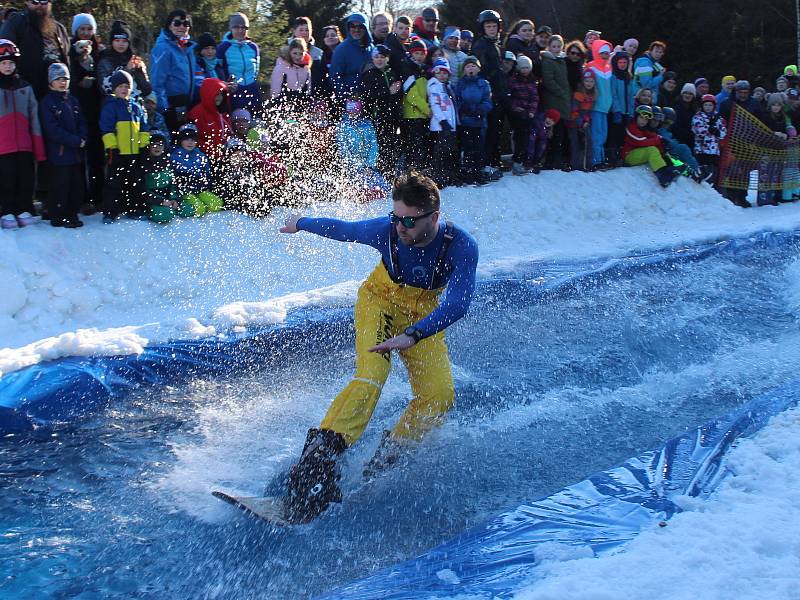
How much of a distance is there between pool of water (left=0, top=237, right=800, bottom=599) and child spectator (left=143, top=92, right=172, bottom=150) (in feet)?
9.42

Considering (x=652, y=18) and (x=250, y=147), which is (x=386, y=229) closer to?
(x=250, y=147)

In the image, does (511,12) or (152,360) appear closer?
(152,360)

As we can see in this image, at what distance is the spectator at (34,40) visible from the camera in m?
7.37

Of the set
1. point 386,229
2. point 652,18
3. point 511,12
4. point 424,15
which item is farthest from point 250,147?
point 511,12

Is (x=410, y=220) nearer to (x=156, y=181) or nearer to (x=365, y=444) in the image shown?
(x=365, y=444)

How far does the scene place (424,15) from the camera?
10344 mm

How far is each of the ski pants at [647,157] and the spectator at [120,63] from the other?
7023 millimetres

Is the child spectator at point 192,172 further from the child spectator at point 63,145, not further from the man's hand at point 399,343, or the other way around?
the man's hand at point 399,343

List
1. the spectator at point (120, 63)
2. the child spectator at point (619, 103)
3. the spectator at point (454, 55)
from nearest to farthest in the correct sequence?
the spectator at point (120, 63)
the spectator at point (454, 55)
the child spectator at point (619, 103)

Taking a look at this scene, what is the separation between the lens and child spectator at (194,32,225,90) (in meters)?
8.40

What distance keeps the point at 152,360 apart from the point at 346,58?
4647 mm

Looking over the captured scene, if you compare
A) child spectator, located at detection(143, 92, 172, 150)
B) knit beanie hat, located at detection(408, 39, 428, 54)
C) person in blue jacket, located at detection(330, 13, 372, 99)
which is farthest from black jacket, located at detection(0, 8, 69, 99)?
knit beanie hat, located at detection(408, 39, 428, 54)

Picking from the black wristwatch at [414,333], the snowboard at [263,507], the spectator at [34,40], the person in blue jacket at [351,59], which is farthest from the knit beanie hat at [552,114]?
the snowboard at [263,507]

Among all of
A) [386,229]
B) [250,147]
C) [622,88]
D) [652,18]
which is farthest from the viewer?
[652,18]
